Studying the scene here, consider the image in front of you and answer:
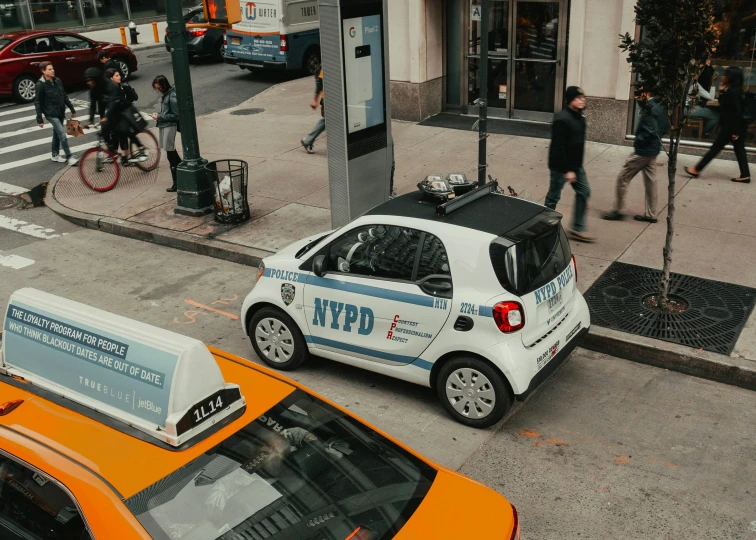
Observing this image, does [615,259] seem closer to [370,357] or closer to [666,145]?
[370,357]

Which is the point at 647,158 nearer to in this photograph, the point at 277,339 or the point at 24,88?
the point at 277,339

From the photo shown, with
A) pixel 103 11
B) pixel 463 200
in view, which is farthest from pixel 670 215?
pixel 103 11

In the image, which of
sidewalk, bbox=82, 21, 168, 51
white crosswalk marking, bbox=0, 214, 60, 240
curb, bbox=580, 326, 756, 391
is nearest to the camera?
curb, bbox=580, 326, 756, 391

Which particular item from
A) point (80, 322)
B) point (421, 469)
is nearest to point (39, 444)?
point (80, 322)

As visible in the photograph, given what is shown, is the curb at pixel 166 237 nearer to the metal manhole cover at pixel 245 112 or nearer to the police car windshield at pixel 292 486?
the metal manhole cover at pixel 245 112

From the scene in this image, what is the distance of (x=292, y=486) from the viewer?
3.91 m

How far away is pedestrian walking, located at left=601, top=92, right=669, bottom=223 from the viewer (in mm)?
9867

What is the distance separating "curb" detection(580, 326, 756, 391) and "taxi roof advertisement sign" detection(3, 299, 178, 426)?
5.00m

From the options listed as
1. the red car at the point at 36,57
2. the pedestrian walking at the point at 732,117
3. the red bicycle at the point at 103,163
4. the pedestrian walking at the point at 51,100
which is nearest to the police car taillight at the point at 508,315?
the pedestrian walking at the point at 732,117

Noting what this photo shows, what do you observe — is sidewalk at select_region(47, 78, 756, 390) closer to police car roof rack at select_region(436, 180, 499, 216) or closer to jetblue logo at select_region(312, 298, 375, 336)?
police car roof rack at select_region(436, 180, 499, 216)

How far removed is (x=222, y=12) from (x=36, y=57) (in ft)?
38.7

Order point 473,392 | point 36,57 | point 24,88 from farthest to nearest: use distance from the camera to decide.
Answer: point 24,88 → point 36,57 → point 473,392

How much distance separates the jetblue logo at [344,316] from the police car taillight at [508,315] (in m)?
1.16

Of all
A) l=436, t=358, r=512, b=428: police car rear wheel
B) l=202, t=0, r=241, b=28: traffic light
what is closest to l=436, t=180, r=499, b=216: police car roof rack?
l=436, t=358, r=512, b=428: police car rear wheel
